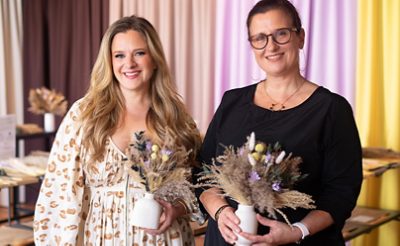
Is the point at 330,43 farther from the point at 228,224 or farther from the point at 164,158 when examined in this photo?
the point at 228,224

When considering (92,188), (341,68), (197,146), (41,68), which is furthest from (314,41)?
(41,68)

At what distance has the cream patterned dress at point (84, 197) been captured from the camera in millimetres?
2322

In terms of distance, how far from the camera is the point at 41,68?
6953mm

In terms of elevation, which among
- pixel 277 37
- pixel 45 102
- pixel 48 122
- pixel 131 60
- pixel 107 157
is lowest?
pixel 48 122

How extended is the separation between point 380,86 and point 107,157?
2.74m

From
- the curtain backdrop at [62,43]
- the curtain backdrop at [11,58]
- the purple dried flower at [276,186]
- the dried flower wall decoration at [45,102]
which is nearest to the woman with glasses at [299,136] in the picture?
the purple dried flower at [276,186]

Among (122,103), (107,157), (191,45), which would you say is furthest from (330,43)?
(107,157)

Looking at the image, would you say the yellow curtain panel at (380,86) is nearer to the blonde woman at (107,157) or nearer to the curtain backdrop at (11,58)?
the blonde woman at (107,157)

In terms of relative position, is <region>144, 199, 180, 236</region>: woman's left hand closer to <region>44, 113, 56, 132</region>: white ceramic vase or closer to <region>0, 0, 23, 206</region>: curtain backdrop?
<region>44, 113, 56, 132</region>: white ceramic vase

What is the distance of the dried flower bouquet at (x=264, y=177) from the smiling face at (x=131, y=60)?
2.06ft

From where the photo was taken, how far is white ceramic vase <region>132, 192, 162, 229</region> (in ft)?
7.04

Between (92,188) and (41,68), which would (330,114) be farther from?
(41,68)

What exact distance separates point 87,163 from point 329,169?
36.3 inches

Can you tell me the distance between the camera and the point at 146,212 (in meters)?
2.14
